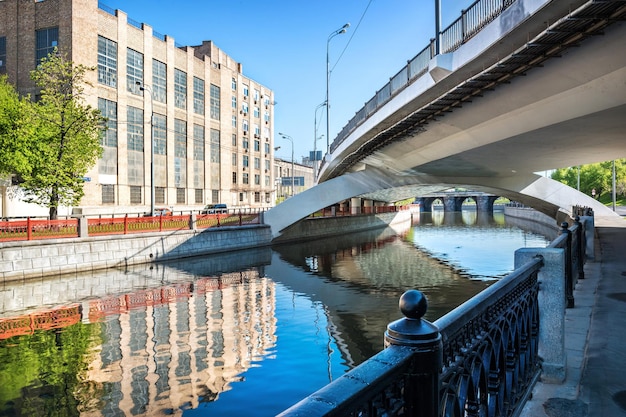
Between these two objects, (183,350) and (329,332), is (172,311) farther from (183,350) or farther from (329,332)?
(329,332)

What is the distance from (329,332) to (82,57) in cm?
3474

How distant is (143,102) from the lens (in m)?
41.1

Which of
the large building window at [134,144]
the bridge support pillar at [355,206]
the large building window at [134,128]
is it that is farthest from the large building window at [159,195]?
the bridge support pillar at [355,206]

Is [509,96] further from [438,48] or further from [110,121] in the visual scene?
[110,121]

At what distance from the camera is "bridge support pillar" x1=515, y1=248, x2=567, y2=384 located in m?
4.29

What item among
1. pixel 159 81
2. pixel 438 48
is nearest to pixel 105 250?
pixel 438 48

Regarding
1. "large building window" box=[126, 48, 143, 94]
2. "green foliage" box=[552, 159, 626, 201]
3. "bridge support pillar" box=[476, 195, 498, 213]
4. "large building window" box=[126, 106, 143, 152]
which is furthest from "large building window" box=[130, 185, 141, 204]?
"bridge support pillar" box=[476, 195, 498, 213]

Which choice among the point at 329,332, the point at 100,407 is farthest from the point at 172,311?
the point at 100,407

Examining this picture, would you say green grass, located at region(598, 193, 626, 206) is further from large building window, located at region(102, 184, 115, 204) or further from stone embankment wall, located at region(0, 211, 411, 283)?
large building window, located at region(102, 184, 115, 204)

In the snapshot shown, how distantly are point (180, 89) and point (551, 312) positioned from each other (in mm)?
47581

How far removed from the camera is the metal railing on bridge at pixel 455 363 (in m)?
1.68

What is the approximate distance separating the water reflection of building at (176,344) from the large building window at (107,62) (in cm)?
2847


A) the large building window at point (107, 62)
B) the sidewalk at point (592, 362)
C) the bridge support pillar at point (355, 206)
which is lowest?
the sidewalk at point (592, 362)

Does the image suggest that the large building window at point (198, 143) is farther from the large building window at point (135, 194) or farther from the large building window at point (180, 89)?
the large building window at point (135, 194)
